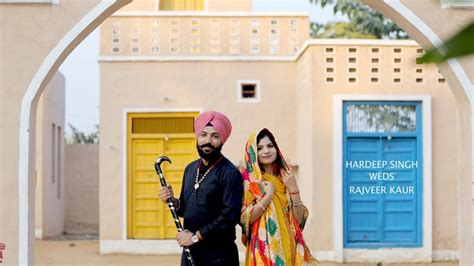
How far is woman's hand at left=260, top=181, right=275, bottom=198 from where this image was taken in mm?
4055

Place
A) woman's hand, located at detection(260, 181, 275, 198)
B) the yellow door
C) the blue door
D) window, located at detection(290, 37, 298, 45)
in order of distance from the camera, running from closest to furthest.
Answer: woman's hand, located at detection(260, 181, 275, 198), the blue door, the yellow door, window, located at detection(290, 37, 298, 45)

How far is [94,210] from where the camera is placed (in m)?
17.6

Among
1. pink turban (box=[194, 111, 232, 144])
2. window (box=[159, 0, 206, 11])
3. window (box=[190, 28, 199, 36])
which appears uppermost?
window (box=[159, 0, 206, 11])

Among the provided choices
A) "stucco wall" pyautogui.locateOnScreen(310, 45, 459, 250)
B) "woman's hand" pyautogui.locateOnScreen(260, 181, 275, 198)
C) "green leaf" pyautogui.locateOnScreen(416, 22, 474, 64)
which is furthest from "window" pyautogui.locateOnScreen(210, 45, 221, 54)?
"green leaf" pyautogui.locateOnScreen(416, 22, 474, 64)

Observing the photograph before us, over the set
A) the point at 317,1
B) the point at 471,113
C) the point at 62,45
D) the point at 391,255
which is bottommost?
the point at 391,255

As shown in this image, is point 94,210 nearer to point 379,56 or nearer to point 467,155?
point 379,56

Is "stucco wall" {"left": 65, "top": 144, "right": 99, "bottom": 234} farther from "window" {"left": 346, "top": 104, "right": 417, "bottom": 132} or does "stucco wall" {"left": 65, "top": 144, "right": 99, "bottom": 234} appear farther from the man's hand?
the man's hand

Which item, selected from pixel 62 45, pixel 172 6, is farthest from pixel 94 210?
pixel 62 45

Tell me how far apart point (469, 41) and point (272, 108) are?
10837 mm

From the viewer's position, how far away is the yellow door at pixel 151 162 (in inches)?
436

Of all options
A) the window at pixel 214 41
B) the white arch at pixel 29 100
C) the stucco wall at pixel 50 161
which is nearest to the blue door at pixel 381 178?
the window at pixel 214 41

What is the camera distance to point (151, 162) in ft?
36.7

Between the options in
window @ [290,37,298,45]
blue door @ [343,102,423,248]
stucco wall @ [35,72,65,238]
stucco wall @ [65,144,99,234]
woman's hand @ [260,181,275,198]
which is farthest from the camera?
stucco wall @ [65,144,99,234]

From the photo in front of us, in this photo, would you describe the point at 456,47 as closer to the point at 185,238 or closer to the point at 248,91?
the point at 185,238
